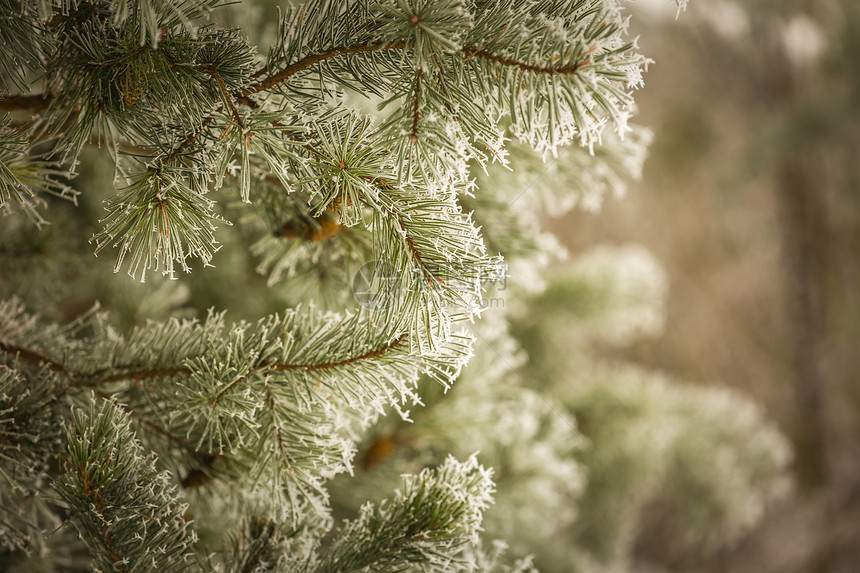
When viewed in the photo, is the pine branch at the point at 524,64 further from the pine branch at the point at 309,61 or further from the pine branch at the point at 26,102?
the pine branch at the point at 26,102

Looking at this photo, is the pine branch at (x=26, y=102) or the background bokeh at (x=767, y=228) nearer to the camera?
the pine branch at (x=26, y=102)

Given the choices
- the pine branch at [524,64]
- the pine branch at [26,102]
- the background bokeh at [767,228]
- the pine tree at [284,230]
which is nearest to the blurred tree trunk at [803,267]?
the background bokeh at [767,228]

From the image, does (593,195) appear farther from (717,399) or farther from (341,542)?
(717,399)

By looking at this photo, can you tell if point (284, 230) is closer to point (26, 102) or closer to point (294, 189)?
point (294, 189)

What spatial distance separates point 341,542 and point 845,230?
2.14m

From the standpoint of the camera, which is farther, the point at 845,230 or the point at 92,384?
the point at 845,230

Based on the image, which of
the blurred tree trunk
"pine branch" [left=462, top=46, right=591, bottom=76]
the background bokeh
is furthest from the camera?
the blurred tree trunk

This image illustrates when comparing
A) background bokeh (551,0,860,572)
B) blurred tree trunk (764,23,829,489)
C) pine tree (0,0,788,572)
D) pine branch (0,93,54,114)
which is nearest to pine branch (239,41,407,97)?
pine tree (0,0,788,572)

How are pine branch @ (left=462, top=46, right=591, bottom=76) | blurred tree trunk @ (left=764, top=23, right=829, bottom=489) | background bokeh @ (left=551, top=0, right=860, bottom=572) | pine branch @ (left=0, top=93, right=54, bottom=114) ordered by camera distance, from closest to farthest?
pine branch @ (left=462, top=46, right=591, bottom=76) → pine branch @ (left=0, top=93, right=54, bottom=114) → background bokeh @ (left=551, top=0, right=860, bottom=572) → blurred tree trunk @ (left=764, top=23, right=829, bottom=489)

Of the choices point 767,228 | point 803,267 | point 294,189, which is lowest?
point 294,189

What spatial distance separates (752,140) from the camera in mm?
1485

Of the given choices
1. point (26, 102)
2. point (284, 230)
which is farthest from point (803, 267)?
point (26, 102)

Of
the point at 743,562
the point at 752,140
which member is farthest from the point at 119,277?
the point at 743,562

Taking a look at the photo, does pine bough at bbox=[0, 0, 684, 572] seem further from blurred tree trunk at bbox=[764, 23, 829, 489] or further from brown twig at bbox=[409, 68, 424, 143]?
blurred tree trunk at bbox=[764, 23, 829, 489]
